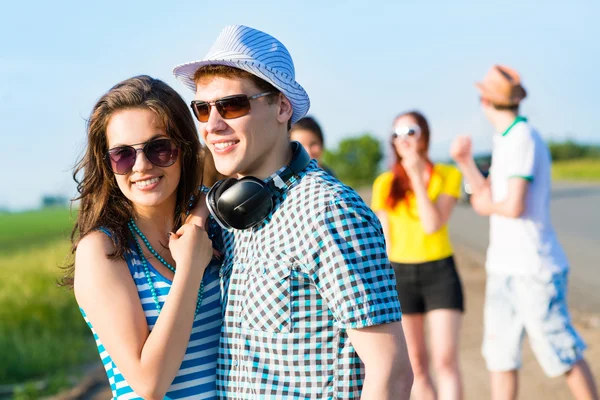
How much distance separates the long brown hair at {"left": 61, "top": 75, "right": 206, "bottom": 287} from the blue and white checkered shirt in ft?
1.87

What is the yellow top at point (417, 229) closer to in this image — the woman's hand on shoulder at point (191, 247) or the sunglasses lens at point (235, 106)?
the woman's hand on shoulder at point (191, 247)

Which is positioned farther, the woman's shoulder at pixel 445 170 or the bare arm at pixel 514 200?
the woman's shoulder at pixel 445 170

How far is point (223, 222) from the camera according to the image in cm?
237

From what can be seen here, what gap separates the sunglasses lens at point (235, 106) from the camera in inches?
91.8

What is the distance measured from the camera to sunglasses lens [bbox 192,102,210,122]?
2396mm

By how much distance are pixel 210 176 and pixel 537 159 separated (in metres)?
2.08

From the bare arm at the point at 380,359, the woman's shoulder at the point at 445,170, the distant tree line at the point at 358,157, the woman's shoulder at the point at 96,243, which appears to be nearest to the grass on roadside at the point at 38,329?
the woman's shoulder at the point at 445,170

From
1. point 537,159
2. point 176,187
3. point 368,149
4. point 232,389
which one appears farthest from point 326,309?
point 368,149

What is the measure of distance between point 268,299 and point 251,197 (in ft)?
1.07

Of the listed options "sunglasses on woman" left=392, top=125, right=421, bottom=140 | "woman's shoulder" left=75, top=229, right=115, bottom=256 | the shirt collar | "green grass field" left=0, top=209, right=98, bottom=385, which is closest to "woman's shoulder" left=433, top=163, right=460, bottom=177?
"sunglasses on woman" left=392, top=125, right=421, bottom=140

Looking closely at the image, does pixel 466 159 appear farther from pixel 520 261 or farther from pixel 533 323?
pixel 533 323

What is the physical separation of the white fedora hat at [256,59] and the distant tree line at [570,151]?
280ft

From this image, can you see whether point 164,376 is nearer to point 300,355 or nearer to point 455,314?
point 300,355

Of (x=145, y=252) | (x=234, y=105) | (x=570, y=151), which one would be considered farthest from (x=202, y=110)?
(x=570, y=151)
